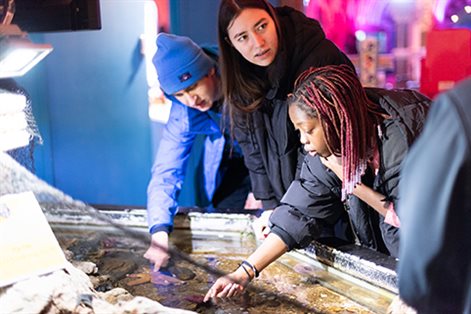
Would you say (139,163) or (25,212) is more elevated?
(25,212)

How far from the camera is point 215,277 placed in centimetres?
202

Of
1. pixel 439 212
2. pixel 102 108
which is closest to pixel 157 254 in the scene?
pixel 439 212

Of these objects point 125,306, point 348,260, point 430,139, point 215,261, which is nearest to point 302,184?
point 348,260

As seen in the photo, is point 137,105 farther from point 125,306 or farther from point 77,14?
point 125,306

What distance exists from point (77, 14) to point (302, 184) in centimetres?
110

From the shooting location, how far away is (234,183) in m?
3.00

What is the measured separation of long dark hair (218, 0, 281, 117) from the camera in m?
2.11

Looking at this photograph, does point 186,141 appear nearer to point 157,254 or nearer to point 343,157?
point 157,254

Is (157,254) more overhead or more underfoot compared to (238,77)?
more underfoot

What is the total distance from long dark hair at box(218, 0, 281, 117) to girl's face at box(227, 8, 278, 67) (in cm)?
5

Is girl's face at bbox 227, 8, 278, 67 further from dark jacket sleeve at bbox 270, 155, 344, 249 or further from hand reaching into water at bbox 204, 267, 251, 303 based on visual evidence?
hand reaching into water at bbox 204, 267, 251, 303

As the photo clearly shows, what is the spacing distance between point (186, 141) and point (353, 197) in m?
0.99

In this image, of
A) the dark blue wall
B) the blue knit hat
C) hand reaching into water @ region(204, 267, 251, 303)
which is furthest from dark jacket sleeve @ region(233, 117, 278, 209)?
the dark blue wall

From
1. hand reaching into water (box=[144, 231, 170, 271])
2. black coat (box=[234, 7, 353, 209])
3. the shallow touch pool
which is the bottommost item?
the shallow touch pool
